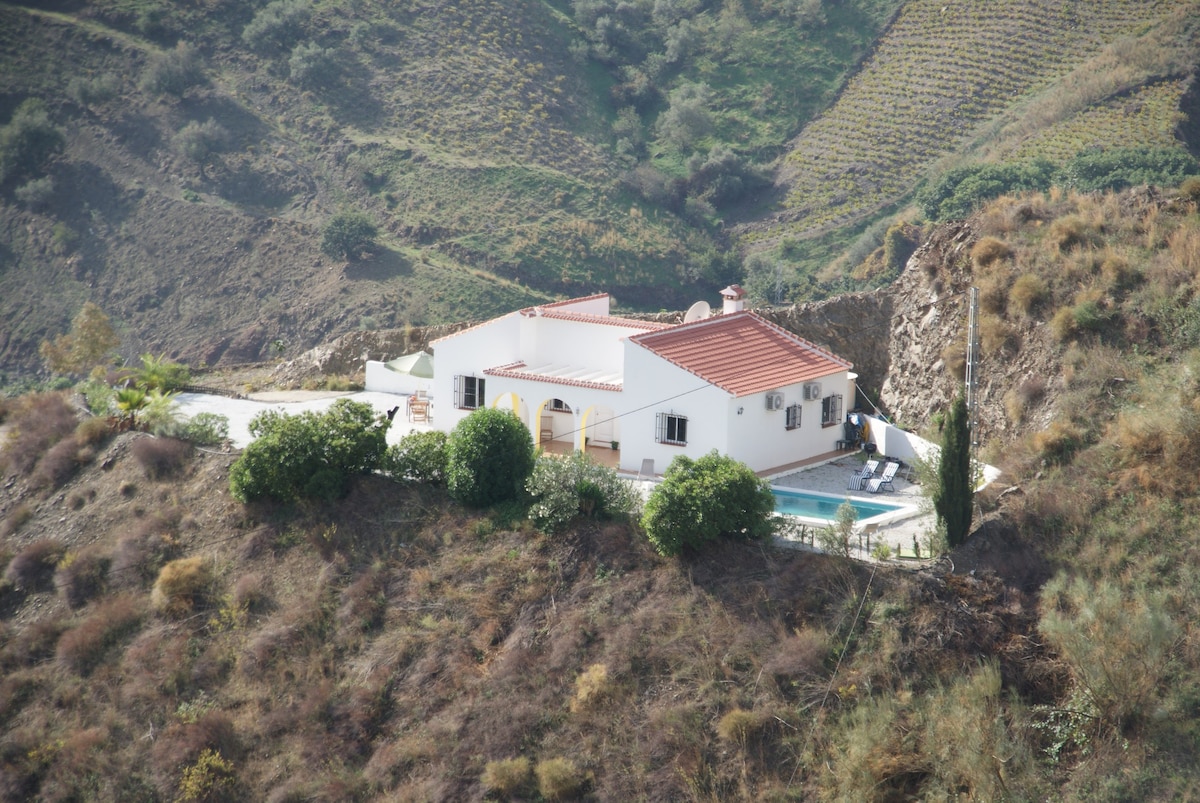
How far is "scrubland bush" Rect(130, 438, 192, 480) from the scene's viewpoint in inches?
1188

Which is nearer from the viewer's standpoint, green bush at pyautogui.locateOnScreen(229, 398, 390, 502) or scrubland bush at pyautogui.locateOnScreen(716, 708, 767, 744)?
scrubland bush at pyautogui.locateOnScreen(716, 708, 767, 744)

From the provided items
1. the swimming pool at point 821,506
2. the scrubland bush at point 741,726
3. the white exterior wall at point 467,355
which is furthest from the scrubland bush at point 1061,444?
the white exterior wall at point 467,355

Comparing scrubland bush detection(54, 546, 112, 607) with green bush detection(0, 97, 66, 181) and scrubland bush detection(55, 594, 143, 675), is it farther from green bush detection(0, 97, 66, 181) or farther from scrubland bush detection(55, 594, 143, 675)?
green bush detection(0, 97, 66, 181)

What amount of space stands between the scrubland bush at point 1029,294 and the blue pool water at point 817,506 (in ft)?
21.0

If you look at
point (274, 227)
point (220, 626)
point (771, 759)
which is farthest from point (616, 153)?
point (771, 759)

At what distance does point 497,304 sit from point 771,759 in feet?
149

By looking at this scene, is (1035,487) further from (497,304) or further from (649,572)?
(497,304)

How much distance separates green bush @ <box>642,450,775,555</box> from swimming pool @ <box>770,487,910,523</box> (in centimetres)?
207

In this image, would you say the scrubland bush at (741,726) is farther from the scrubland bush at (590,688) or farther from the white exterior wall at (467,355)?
the white exterior wall at (467,355)

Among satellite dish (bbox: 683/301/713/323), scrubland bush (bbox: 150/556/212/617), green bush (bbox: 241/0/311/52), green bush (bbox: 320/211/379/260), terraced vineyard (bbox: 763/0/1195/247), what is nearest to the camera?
scrubland bush (bbox: 150/556/212/617)

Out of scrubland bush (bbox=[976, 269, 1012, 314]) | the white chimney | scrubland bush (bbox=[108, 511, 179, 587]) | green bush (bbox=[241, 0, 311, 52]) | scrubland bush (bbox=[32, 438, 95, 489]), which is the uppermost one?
green bush (bbox=[241, 0, 311, 52])

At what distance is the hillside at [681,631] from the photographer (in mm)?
19688

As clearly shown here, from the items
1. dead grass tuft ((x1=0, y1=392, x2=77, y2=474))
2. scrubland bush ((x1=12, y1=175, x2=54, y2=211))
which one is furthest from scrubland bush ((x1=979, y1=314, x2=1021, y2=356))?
scrubland bush ((x1=12, y1=175, x2=54, y2=211))

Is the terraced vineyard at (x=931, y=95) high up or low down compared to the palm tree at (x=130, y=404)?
up
